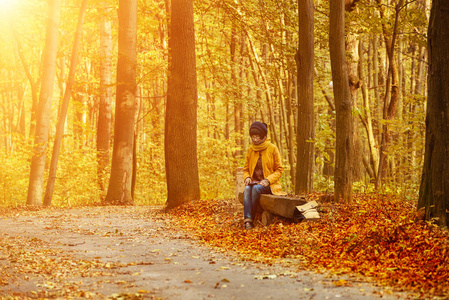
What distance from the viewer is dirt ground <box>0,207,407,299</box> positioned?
17.2 feet

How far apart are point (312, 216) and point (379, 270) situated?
3635 mm

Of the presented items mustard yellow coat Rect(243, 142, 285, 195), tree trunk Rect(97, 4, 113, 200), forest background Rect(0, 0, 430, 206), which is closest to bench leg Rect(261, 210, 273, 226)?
mustard yellow coat Rect(243, 142, 285, 195)

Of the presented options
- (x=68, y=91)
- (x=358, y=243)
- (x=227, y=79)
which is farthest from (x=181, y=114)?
(x=227, y=79)

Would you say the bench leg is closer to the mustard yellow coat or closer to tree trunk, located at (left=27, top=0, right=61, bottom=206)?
the mustard yellow coat

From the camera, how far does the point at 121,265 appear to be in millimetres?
6996

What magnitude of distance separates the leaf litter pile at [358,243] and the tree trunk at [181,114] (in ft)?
10.3

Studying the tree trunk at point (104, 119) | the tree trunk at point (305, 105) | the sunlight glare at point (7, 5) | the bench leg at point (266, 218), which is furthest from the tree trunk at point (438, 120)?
the sunlight glare at point (7, 5)

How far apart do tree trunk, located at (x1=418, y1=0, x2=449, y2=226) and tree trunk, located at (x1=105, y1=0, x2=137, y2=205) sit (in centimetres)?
1262

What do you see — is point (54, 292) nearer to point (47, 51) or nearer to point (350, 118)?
point (350, 118)

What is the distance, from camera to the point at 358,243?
7.14 meters

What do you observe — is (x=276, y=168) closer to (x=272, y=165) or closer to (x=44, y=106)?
(x=272, y=165)

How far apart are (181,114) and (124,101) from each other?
4.75 metres

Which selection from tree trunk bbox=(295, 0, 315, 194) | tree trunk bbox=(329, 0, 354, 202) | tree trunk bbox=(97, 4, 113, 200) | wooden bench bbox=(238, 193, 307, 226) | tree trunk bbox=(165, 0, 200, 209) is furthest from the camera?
tree trunk bbox=(97, 4, 113, 200)

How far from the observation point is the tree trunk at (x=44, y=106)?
17750mm
